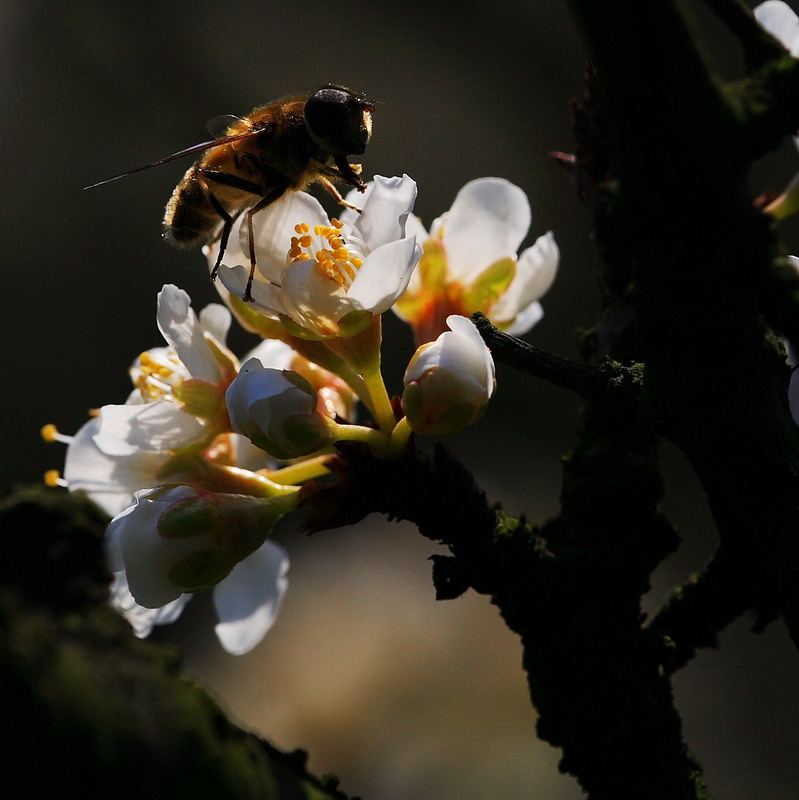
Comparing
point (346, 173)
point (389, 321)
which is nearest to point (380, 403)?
point (346, 173)

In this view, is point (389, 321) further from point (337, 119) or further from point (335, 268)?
point (335, 268)

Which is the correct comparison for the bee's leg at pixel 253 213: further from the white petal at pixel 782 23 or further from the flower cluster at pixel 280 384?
the white petal at pixel 782 23

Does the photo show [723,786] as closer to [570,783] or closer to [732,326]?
[570,783]

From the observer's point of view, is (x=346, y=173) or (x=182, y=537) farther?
(x=346, y=173)

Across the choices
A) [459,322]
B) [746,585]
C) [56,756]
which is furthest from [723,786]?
[56,756]

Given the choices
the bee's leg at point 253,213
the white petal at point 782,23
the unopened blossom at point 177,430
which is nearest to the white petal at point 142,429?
the unopened blossom at point 177,430

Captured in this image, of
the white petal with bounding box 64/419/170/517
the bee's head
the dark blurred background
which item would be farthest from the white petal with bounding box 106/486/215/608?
the dark blurred background

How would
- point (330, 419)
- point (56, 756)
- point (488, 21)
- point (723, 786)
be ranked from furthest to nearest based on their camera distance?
1. point (488, 21)
2. point (723, 786)
3. point (330, 419)
4. point (56, 756)
